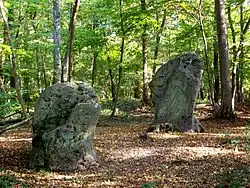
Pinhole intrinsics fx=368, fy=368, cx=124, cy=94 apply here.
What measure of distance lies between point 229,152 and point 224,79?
6.70 meters

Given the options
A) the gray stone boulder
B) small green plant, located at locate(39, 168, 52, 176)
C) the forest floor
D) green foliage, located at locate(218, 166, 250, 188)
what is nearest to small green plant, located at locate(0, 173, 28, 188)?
the forest floor

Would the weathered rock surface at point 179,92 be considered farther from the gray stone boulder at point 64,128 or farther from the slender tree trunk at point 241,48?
the slender tree trunk at point 241,48

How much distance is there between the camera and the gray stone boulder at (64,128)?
852cm

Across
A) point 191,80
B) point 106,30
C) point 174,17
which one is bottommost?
point 191,80

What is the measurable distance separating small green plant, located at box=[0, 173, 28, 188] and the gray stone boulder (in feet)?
3.76

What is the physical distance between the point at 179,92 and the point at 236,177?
6.32 meters

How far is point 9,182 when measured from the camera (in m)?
7.08

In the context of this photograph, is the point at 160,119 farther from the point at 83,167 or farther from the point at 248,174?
the point at 248,174

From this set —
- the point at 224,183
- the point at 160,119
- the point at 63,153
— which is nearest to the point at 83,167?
the point at 63,153

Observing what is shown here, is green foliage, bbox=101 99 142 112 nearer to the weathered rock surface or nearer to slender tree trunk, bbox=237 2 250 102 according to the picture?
slender tree trunk, bbox=237 2 250 102

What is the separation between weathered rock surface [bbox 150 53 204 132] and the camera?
12.8m

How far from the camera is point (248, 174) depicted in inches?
270

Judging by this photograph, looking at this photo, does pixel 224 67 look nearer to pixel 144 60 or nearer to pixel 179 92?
pixel 179 92

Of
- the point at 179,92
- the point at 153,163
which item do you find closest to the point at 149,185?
the point at 153,163
